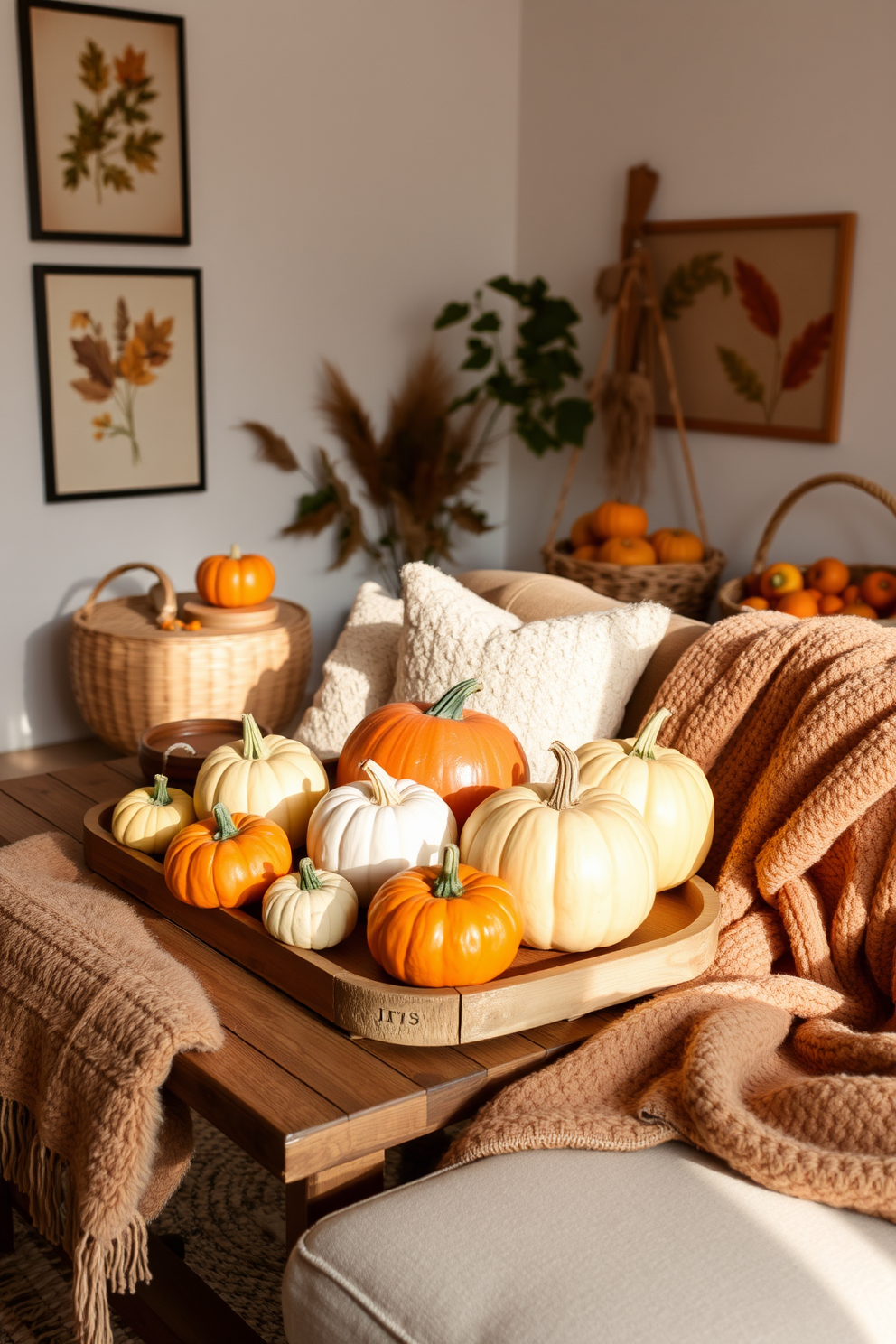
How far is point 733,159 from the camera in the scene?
3592 mm

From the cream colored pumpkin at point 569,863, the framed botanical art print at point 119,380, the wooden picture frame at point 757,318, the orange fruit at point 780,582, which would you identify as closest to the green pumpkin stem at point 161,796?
the cream colored pumpkin at point 569,863

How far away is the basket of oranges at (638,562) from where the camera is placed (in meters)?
3.41

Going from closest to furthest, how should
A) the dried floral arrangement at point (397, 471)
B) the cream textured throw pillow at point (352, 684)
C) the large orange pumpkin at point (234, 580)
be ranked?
1. the cream textured throw pillow at point (352, 684)
2. the large orange pumpkin at point (234, 580)
3. the dried floral arrangement at point (397, 471)

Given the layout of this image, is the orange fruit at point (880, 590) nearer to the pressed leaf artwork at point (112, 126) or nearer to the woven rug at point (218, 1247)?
the woven rug at point (218, 1247)

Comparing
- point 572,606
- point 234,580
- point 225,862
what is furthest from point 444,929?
point 234,580

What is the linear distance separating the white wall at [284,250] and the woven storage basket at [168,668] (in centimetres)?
34

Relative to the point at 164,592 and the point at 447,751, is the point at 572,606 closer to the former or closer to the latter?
the point at 447,751

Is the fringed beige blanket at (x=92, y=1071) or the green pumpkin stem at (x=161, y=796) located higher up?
the green pumpkin stem at (x=161, y=796)

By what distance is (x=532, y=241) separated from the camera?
4.31 metres

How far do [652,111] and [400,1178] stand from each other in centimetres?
320

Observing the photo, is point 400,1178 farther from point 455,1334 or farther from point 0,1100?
point 455,1334

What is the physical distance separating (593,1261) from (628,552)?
8.63 ft

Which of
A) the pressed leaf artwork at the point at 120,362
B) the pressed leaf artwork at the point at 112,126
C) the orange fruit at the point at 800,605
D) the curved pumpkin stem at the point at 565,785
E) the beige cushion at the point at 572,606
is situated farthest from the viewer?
the pressed leaf artwork at the point at 120,362

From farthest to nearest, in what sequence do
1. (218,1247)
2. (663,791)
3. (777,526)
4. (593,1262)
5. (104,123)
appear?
1. (104,123)
2. (777,526)
3. (218,1247)
4. (663,791)
5. (593,1262)
